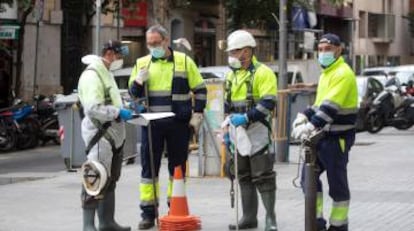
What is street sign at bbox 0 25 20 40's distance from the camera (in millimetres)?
24375

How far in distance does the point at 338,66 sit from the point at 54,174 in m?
8.03

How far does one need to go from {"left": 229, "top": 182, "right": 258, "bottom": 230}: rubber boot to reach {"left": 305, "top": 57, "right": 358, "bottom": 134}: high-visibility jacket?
107 centimetres

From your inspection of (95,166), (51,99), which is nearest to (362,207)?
(95,166)

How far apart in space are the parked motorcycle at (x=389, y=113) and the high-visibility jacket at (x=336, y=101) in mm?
15066

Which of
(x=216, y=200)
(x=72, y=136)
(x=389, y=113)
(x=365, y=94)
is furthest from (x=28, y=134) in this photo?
(x=216, y=200)

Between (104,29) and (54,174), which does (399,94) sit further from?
(54,174)

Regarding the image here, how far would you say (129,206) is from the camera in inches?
430

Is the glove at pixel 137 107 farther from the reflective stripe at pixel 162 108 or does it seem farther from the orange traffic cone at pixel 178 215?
the orange traffic cone at pixel 178 215

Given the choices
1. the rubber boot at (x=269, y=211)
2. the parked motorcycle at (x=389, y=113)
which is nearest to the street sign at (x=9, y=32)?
the parked motorcycle at (x=389, y=113)

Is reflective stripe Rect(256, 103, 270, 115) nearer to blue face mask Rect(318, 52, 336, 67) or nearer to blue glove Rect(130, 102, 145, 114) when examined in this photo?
blue face mask Rect(318, 52, 336, 67)

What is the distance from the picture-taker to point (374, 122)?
23.3 m

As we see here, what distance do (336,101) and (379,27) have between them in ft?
165

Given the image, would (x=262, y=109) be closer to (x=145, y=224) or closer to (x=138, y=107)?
(x=138, y=107)

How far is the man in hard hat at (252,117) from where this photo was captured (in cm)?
877
